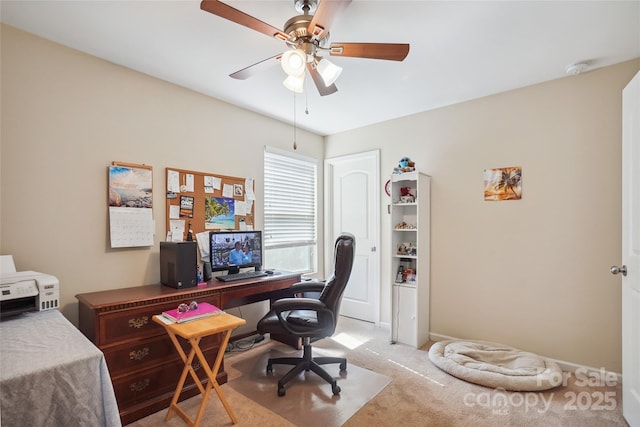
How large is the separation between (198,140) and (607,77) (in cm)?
354

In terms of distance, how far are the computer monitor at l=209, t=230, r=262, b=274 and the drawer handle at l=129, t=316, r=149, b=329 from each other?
76 cm

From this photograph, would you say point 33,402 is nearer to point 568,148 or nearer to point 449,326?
point 449,326

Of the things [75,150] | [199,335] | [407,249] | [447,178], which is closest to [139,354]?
[199,335]

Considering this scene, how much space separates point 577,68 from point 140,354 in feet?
12.7

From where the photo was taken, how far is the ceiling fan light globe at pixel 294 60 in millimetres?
1567

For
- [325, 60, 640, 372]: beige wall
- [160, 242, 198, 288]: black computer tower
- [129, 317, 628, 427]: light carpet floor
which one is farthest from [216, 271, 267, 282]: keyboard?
[325, 60, 640, 372]: beige wall

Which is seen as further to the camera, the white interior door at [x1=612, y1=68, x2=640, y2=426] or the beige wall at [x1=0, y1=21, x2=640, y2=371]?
the beige wall at [x1=0, y1=21, x2=640, y2=371]

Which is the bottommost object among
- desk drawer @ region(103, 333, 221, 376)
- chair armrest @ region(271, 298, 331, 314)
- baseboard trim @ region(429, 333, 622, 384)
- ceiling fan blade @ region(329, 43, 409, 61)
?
baseboard trim @ region(429, 333, 622, 384)

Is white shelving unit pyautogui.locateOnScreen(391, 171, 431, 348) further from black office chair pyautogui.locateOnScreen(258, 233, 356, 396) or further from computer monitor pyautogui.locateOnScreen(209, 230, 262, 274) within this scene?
computer monitor pyautogui.locateOnScreen(209, 230, 262, 274)

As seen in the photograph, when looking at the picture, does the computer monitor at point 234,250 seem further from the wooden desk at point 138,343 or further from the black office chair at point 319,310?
the black office chair at point 319,310

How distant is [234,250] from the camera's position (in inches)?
115

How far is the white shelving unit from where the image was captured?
3.13 m

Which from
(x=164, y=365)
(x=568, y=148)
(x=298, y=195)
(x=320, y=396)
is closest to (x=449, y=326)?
(x=320, y=396)

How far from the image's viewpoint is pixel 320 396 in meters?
2.19
